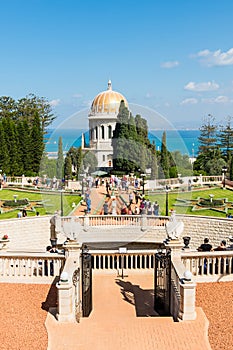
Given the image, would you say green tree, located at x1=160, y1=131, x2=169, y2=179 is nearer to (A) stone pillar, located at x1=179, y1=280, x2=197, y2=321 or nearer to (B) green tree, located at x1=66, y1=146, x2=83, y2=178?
(B) green tree, located at x1=66, y1=146, x2=83, y2=178

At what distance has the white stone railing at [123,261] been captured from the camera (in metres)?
12.7

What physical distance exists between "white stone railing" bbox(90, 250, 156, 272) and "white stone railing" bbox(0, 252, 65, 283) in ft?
4.58

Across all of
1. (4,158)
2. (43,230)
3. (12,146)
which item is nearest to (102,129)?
(43,230)

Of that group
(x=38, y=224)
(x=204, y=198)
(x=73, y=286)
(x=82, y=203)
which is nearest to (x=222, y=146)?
(x=204, y=198)

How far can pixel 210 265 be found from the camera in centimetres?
1190

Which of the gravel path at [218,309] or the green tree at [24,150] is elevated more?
the green tree at [24,150]

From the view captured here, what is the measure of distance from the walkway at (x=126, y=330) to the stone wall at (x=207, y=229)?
1120cm

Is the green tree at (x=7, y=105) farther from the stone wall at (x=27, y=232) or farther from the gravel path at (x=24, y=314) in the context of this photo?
the gravel path at (x=24, y=314)

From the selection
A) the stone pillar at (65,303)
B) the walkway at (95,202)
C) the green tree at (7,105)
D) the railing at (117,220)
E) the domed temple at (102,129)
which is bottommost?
the stone pillar at (65,303)

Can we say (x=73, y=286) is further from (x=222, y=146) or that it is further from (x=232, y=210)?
(x=222, y=146)

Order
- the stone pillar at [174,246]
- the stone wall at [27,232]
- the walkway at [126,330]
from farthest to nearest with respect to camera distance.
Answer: the stone wall at [27,232]
the stone pillar at [174,246]
the walkway at [126,330]

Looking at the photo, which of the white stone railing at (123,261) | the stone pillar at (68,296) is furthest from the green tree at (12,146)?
the stone pillar at (68,296)

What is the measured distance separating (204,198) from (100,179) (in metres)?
18.3

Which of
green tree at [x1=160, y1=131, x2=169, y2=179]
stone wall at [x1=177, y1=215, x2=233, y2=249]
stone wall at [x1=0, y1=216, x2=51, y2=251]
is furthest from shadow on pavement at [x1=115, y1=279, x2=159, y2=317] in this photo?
stone wall at [x1=0, y1=216, x2=51, y2=251]
